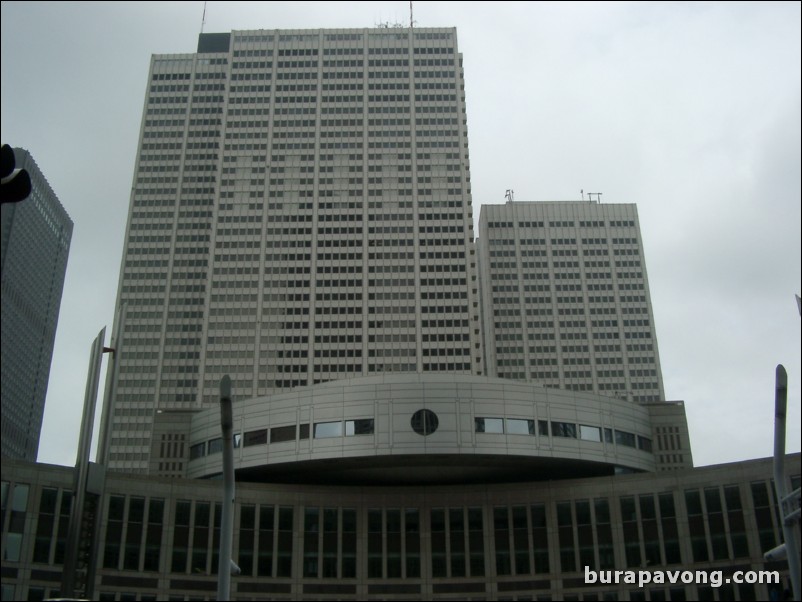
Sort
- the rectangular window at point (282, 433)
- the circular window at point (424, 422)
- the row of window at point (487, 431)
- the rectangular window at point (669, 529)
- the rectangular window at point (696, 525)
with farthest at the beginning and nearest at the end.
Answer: the rectangular window at point (282, 433)
the row of window at point (487, 431)
the circular window at point (424, 422)
the rectangular window at point (669, 529)
the rectangular window at point (696, 525)

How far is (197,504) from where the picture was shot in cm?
7756

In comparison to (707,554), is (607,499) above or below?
above

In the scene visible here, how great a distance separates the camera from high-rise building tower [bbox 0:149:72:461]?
121 meters

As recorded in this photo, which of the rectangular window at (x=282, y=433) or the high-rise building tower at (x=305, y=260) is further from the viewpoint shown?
the high-rise building tower at (x=305, y=260)

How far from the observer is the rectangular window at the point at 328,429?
77.9 metres

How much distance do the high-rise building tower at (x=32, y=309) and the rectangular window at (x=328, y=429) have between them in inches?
1897

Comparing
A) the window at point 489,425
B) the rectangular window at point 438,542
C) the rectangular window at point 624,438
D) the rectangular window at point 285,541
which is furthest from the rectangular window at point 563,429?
the rectangular window at point 285,541

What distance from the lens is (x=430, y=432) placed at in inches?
3002

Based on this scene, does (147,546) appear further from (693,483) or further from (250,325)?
(250,325)

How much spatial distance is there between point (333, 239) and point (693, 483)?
4836 inches

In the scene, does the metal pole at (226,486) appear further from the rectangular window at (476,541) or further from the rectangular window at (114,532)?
the rectangular window at (476,541)

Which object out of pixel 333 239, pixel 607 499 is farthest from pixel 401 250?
pixel 607 499

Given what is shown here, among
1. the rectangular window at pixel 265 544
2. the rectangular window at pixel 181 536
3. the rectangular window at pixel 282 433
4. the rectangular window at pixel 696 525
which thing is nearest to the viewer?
the rectangular window at pixel 696 525

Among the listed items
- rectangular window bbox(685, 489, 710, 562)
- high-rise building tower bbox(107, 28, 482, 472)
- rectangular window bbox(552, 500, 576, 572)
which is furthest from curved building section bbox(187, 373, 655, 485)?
high-rise building tower bbox(107, 28, 482, 472)
